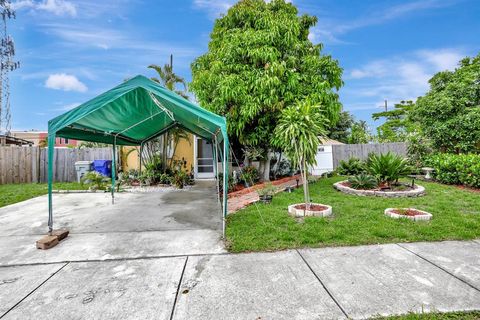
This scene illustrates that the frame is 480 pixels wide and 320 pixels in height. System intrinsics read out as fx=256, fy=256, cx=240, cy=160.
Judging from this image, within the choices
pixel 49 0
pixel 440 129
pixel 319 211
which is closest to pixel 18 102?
pixel 49 0

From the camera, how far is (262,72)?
27.0 feet

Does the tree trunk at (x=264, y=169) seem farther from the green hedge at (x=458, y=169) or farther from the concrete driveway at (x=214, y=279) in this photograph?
the green hedge at (x=458, y=169)

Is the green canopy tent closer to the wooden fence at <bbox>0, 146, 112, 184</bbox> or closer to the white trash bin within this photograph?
the white trash bin

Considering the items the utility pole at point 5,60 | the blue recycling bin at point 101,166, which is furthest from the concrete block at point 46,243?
the utility pole at point 5,60

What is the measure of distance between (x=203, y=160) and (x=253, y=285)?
10041mm

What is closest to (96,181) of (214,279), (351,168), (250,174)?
(250,174)

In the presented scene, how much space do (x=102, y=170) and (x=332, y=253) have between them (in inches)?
445

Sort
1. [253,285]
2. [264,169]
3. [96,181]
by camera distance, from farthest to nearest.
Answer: [264,169], [96,181], [253,285]

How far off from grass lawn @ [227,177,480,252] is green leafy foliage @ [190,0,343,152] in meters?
3.45

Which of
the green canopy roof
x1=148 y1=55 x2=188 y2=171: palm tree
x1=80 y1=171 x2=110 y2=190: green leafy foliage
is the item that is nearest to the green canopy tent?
the green canopy roof

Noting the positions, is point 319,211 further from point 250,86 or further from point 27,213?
point 27,213

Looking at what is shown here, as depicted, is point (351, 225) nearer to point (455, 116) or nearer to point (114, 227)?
point (114, 227)

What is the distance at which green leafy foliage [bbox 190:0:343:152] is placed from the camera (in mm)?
8117

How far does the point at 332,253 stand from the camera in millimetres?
3436
